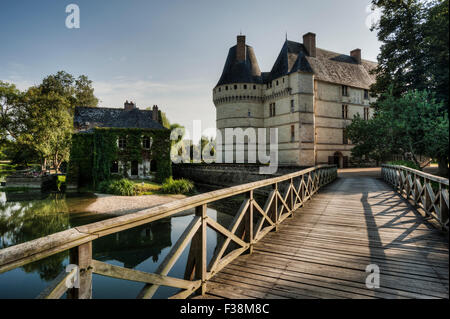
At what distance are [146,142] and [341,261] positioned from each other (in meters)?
23.4

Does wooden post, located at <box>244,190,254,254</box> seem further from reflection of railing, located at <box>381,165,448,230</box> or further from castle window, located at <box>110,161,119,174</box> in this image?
castle window, located at <box>110,161,119,174</box>

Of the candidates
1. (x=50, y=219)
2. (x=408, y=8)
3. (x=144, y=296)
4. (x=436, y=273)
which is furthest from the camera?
(x=50, y=219)

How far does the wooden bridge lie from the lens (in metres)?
1.62

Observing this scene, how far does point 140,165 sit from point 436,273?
2366 cm

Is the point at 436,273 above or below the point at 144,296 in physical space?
below

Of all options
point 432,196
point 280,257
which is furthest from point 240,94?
point 280,257

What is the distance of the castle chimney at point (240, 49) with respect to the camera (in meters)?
33.3

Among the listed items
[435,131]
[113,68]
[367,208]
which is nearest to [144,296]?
[435,131]

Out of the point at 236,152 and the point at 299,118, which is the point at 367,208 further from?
the point at 236,152

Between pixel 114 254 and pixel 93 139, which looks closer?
pixel 114 254

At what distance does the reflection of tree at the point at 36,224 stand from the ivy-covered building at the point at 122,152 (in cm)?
544

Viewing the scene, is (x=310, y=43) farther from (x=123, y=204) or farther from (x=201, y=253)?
(x=201, y=253)
